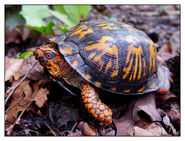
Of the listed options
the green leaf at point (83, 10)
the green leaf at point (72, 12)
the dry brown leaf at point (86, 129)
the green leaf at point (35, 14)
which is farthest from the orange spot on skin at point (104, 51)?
the green leaf at point (83, 10)

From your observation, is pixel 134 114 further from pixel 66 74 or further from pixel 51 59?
pixel 51 59

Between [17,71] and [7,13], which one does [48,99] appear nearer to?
[17,71]

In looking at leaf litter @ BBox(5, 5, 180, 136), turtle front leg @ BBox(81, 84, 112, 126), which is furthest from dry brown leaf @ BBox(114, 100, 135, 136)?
turtle front leg @ BBox(81, 84, 112, 126)

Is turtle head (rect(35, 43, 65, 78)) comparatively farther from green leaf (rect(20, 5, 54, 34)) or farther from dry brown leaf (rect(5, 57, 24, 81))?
green leaf (rect(20, 5, 54, 34))

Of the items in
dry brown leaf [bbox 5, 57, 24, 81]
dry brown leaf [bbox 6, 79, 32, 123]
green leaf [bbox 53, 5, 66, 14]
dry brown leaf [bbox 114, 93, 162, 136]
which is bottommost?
dry brown leaf [bbox 114, 93, 162, 136]

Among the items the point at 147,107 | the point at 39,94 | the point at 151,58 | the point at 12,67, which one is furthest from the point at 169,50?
the point at 12,67

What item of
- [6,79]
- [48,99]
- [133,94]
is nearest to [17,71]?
[6,79]
